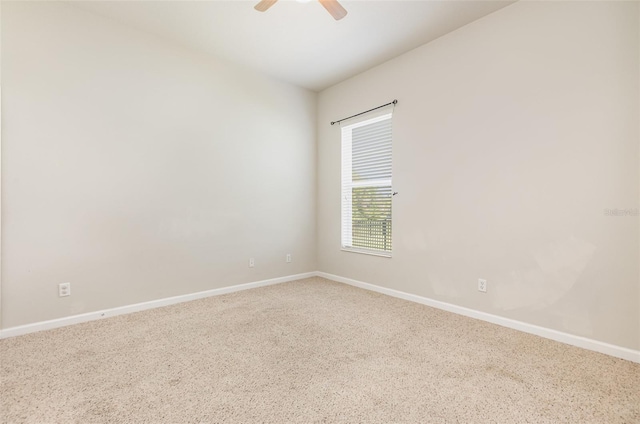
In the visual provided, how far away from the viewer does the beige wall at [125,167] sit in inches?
97.7

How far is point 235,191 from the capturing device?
148 inches

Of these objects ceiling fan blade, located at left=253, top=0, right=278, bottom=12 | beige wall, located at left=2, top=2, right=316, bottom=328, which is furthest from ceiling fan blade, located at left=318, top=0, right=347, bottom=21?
beige wall, located at left=2, top=2, right=316, bottom=328

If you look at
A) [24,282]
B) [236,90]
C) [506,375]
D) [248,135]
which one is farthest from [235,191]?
[506,375]

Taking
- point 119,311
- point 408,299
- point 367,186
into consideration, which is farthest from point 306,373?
point 367,186

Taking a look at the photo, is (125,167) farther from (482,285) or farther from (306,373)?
(482,285)

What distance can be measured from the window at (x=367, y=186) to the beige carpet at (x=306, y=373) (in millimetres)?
1221

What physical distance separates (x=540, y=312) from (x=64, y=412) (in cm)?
316

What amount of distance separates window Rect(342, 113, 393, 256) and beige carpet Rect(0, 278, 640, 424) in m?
1.22

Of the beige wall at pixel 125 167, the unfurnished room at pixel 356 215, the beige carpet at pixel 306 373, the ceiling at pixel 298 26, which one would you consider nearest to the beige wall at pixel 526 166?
the unfurnished room at pixel 356 215

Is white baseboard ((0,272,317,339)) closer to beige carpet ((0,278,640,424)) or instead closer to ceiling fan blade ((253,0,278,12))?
beige carpet ((0,278,640,424))

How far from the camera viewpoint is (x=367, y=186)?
3955mm

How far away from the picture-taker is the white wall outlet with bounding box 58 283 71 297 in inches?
104

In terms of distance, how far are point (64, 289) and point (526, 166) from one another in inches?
159

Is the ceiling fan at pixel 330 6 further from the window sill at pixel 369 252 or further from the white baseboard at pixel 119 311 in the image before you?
the white baseboard at pixel 119 311
